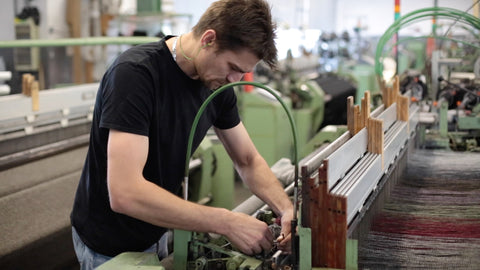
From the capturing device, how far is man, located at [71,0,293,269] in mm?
1260

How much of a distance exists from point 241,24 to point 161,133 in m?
0.36

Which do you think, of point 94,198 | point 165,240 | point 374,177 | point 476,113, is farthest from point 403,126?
point 94,198

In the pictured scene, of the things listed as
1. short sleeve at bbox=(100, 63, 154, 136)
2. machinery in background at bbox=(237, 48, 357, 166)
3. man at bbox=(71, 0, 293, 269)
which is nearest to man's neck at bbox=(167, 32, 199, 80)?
man at bbox=(71, 0, 293, 269)

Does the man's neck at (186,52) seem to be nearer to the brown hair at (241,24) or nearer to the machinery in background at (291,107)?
the brown hair at (241,24)

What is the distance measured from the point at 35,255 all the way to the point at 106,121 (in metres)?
1.08

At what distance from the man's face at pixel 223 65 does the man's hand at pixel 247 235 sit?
14.0 inches

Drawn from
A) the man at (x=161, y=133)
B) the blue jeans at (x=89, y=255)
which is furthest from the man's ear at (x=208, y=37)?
the blue jeans at (x=89, y=255)

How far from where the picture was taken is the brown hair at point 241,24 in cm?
129

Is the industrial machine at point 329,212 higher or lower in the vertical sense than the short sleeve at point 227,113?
lower

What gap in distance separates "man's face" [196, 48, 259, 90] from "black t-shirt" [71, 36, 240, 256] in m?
0.08

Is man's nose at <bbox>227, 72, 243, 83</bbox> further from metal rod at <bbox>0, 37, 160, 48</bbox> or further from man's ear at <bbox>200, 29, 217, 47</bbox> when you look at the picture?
metal rod at <bbox>0, 37, 160, 48</bbox>

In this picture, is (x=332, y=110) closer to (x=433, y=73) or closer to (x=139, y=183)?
(x=433, y=73)

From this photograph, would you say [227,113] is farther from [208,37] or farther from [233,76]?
[208,37]

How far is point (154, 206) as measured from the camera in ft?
4.16
